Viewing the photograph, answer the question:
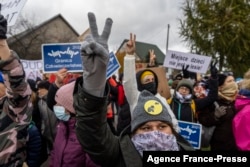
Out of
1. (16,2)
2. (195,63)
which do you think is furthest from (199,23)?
(16,2)

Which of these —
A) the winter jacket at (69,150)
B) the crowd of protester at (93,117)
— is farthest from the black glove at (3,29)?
the winter jacket at (69,150)

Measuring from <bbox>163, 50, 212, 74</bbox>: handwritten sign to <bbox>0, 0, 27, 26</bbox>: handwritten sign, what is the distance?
14.2 ft

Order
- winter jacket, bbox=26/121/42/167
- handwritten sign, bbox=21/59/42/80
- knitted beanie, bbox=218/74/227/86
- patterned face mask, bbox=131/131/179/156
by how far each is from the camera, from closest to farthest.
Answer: patterned face mask, bbox=131/131/179/156 → winter jacket, bbox=26/121/42/167 → knitted beanie, bbox=218/74/227/86 → handwritten sign, bbox=21/59/42/80

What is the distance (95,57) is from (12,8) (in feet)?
6.68

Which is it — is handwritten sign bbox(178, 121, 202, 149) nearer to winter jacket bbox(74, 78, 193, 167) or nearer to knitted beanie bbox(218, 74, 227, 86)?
knitted beanie bbox(218, 74, 227, 86)

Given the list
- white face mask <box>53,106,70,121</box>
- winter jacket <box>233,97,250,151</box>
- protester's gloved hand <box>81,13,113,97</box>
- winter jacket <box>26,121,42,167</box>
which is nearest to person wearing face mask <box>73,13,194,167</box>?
protester's gloved hand <box>81,13,113,97</box>

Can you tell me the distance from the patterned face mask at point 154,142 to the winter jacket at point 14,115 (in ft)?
2.44

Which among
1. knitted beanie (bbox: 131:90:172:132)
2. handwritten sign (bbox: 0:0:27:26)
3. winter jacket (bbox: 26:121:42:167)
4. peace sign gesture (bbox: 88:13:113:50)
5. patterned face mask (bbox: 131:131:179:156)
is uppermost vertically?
handwritten sign (bbox: 0:0:27:26)

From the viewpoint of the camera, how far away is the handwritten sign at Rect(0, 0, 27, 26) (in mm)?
3590

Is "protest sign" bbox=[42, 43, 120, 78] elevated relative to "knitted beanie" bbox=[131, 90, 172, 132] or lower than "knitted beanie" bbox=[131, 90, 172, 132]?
elevated

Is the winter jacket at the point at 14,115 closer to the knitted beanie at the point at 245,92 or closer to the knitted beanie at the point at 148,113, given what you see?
the knitted beanie at the point at 148,113

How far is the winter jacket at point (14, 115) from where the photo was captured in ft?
8.16

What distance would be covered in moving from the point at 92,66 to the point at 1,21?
807mm

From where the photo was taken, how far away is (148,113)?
2.48 meters
